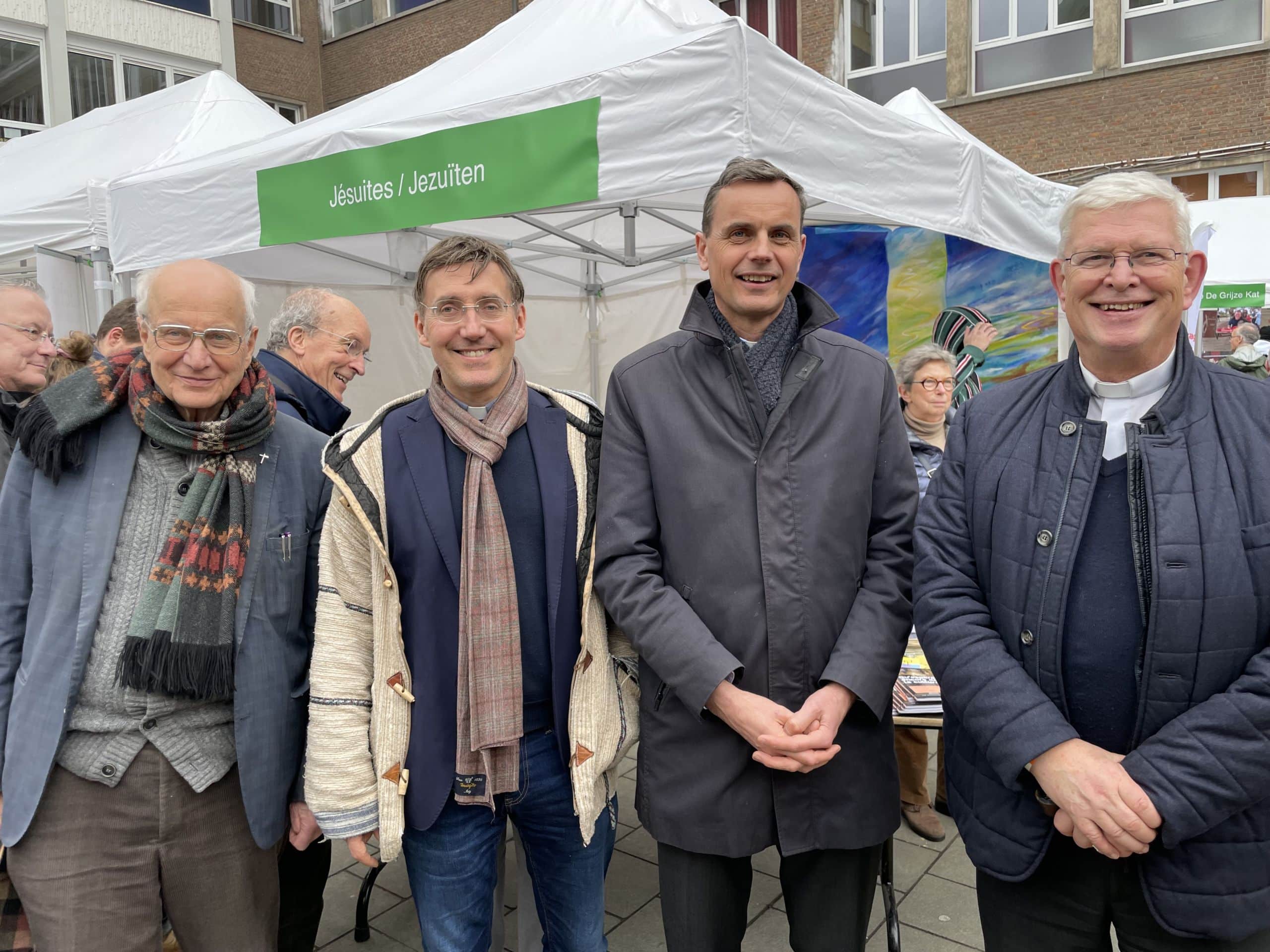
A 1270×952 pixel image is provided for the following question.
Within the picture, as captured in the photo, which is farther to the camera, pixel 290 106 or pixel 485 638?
pixel 290 106

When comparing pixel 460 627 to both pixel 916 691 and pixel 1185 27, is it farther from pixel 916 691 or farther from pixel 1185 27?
pixel 1185 27

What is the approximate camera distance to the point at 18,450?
5.61 feet

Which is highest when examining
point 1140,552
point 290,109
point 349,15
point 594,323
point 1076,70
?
point 349,15

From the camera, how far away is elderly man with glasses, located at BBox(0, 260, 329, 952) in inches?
64.3

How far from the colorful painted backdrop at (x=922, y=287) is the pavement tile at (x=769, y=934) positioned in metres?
3.43

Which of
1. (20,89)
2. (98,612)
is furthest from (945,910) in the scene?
(20,89)

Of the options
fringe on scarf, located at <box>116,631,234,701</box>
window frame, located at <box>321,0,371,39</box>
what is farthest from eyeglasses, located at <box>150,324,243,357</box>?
window frame, located at <box>321,0,371,39</box>

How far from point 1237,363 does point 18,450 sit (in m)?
5.79

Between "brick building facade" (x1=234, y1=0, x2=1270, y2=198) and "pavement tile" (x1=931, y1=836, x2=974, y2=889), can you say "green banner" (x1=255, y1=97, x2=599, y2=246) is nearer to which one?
"pavement tile" (x1=931, y1=836, x2=974, y2=889)

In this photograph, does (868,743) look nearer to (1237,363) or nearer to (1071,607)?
(1071,607)

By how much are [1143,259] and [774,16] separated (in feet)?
51.4

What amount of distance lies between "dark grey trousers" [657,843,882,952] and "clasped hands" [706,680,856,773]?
A: 0.25 metres

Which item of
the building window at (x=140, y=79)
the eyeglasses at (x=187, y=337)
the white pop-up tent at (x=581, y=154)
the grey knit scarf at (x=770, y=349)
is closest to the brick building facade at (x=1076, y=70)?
the white pop-up tent at (x=581, y=154)

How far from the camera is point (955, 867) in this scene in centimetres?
301
